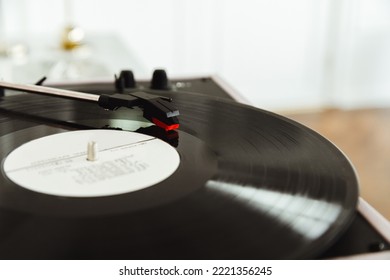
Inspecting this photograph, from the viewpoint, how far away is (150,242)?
0.49m

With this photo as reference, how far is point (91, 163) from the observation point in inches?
26.1

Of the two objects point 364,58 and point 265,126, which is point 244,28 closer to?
point 364,58

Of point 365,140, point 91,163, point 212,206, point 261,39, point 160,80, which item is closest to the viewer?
point 212,206

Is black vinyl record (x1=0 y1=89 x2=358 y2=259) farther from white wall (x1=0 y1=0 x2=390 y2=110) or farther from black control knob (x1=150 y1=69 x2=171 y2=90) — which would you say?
white wall (x1=0 y1=0 x2=390 y2=110)

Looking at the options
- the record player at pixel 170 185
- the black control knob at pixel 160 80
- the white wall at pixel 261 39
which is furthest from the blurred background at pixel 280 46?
the record player at pixel 170 185

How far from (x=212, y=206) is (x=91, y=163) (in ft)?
0.55

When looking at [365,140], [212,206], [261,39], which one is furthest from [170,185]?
[261,39]

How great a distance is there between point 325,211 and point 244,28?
238cm

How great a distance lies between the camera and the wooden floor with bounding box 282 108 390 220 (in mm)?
2152

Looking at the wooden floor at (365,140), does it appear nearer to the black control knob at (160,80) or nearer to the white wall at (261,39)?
the white wall at (261,39)

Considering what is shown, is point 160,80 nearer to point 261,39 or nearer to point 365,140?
point 365,140

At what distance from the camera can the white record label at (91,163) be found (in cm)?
60

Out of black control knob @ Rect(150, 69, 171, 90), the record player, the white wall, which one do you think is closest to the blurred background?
the white wall
